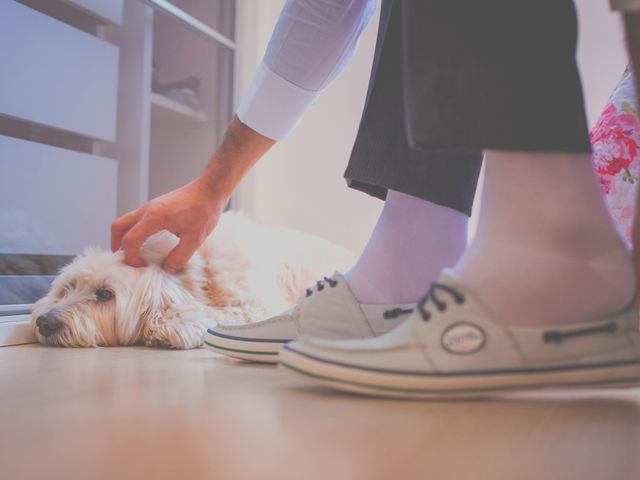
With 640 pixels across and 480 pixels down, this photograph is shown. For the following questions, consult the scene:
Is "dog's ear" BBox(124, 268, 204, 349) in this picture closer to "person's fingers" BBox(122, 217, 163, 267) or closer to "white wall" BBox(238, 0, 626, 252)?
"person's fingers" BBox(122, 217, 163, 267)

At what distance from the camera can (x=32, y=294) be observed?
1727mm

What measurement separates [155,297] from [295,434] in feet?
3.45

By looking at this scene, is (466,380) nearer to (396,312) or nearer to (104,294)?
Result: (396,312)

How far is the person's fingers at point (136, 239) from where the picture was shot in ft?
4.62

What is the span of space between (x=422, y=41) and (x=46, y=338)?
1232mm

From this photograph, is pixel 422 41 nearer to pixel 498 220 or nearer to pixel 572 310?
pixel 498 220

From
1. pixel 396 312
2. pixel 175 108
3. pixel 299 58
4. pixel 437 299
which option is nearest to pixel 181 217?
pixel 299 58

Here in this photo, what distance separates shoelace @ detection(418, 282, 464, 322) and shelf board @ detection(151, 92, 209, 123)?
6.27 ft

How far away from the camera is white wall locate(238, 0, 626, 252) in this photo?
109 inches

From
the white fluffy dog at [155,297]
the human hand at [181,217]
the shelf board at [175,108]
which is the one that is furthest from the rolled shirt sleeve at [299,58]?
the shelf board at [175,108]

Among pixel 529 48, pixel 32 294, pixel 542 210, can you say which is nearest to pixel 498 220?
pixel 542 210

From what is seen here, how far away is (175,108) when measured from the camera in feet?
8.47

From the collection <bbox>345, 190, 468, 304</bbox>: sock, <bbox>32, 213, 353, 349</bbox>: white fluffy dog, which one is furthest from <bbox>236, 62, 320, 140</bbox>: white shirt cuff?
<bbox>345, 190, 468, 304</bbox>: sock

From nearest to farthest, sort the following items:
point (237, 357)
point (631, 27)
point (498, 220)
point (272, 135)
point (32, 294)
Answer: point (631, 27) → point (498, 220) → point (237, 357) → point (272, 135) → point (32, 294)
